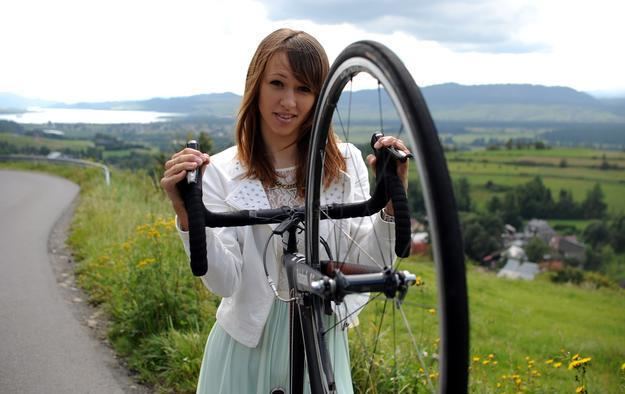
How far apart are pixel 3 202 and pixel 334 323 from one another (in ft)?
50.2

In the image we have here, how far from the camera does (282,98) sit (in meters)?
2.60

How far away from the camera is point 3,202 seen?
627 inches

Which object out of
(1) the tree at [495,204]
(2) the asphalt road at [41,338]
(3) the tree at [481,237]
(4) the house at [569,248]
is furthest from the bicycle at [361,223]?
(4) the house at [569,248]

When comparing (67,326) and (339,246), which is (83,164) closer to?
(67,326)

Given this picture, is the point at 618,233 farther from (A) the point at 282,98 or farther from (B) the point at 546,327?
(A) the point at 282,98

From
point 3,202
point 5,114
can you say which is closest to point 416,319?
point 3,202

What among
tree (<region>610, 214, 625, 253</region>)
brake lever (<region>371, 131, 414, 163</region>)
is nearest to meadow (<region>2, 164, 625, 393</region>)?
brake lever (<region>371, 131, 414, 163</region>)

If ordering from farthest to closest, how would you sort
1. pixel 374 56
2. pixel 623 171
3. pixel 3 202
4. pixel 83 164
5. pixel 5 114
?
pixel 623 171 < pixel 5 114 < pixel 83 164 < pixel 3 202 < pixel 374 56

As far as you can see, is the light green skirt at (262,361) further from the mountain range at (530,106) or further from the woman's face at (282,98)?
the mountain range at (530,106)

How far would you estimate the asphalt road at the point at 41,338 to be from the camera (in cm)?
457

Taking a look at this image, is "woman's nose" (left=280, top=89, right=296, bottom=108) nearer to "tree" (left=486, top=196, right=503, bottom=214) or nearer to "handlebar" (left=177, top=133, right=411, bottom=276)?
"handlebar" (left=177, top=133, right=411, bottom=276)

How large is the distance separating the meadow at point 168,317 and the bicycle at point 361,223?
29 cm

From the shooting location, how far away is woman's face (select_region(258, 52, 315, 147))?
2578 mm

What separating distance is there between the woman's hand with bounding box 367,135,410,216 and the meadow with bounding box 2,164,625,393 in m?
0.37
